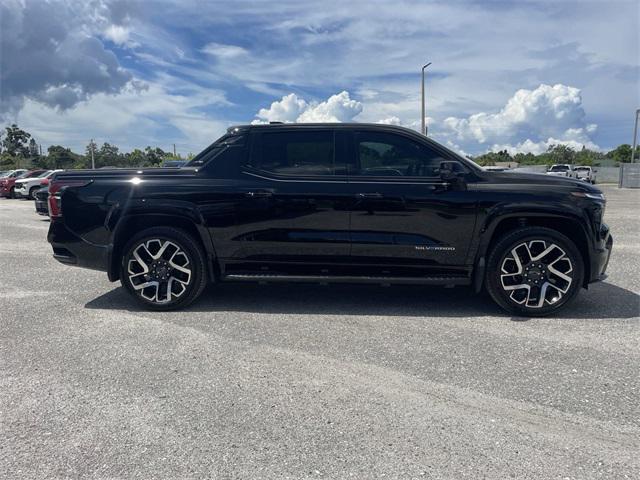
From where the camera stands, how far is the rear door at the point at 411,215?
14.1 ft

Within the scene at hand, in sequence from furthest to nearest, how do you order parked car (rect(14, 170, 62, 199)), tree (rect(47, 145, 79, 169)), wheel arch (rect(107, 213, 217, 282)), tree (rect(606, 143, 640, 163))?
tree (rect(606, 143, 640, 163)) < tree (rect(47, 145, 79, 169)) < parked car (rect(14, 170, 62, 199)) < wheel arch (rect(107, 213, 217, 282))

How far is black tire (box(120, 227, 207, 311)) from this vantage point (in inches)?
177

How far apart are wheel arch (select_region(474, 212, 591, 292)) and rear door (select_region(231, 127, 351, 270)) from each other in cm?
132

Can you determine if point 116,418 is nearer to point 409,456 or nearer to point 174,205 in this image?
point 409,456

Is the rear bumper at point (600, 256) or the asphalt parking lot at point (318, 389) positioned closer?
the asphalt parking lot at point (318, 389)

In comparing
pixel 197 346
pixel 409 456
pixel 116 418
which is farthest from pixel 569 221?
pixel 116 418

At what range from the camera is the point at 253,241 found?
4.46m

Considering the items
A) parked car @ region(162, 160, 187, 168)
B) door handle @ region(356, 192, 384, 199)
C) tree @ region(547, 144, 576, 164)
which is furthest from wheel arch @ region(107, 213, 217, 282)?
tree @ region(547, 144, 576, 164)

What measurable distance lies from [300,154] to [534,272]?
8.48ft

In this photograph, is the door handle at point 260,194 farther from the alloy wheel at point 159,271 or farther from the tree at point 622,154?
the tree at point 622,154

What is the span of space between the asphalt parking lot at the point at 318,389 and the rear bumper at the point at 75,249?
19.5 inches

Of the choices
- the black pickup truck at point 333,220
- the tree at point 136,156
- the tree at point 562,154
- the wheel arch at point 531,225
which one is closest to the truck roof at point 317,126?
the black pickup truck at point 333,220

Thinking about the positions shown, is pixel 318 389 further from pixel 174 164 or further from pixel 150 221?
pixel 174 164

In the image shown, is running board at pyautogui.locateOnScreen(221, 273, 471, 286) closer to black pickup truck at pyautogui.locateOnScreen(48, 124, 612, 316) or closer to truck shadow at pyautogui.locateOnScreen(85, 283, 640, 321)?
black pickup truck at pyautogui.locateOnScreen(48, 124, 612, 316)
